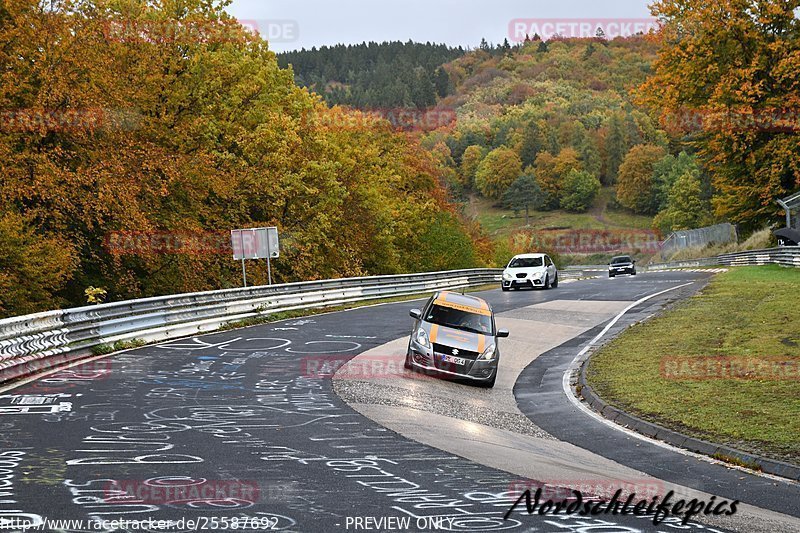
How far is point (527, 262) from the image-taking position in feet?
132

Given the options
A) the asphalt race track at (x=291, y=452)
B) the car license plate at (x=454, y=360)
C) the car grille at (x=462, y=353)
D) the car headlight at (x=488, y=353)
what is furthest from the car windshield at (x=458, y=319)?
the asphalt race track at (x=291, y=452)

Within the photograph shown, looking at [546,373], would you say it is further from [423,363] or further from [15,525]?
[15,525]

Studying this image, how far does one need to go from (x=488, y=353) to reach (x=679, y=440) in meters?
Result: 5.39

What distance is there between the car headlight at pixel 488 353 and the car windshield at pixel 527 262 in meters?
23.6

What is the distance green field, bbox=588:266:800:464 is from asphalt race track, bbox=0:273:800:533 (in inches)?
40.6

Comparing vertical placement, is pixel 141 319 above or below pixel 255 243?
below

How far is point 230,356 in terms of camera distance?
731 inches

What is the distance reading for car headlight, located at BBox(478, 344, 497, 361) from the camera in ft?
53.5

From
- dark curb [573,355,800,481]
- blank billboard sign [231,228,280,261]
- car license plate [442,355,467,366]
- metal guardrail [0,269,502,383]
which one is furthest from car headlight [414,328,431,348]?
blank billboard sign [231,228,280,261]

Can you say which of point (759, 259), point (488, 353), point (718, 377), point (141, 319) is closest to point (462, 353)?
point (488, 353)

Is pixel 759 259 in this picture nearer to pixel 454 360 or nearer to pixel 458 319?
pixel 458 319

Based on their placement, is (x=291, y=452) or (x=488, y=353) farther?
(x=488, y=353)

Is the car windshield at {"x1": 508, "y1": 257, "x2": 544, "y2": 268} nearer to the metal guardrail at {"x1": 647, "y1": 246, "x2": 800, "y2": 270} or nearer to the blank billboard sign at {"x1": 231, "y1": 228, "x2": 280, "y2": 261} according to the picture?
the metal guardrail at {"x1": 647, "y1": 246, "x2": 800, "y2": 270}

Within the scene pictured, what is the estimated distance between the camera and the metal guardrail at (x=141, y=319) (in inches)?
589
